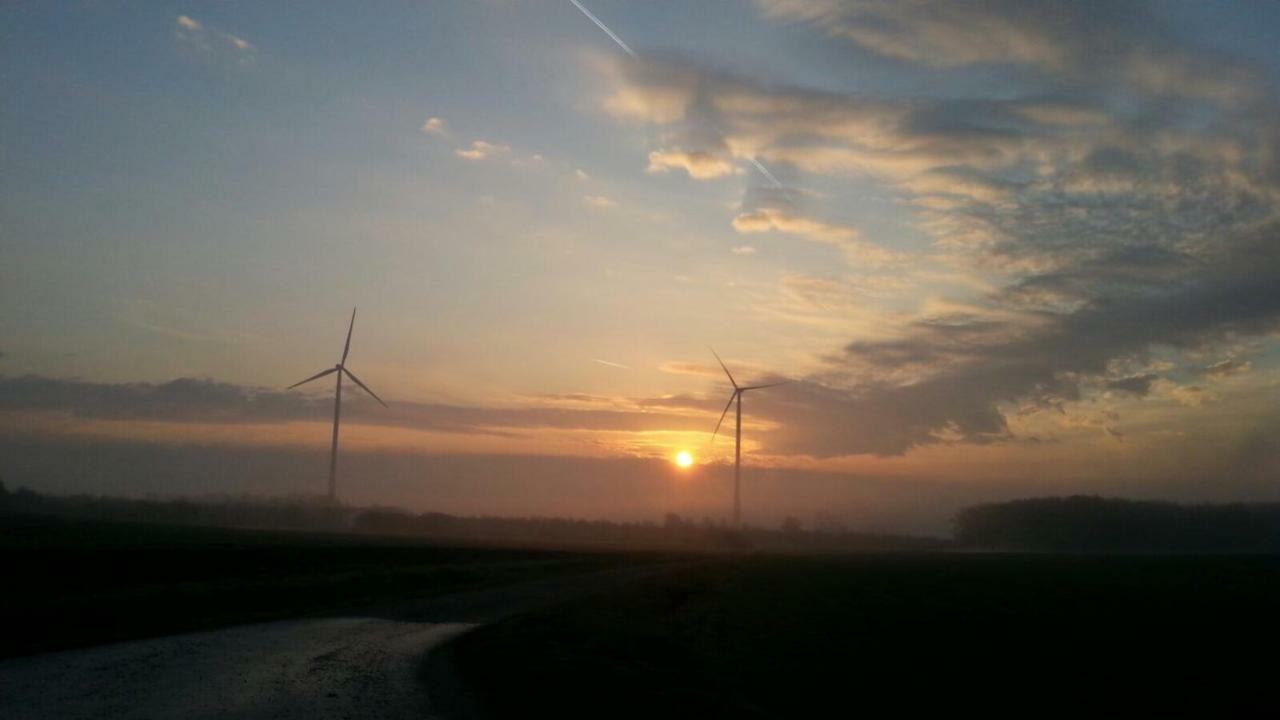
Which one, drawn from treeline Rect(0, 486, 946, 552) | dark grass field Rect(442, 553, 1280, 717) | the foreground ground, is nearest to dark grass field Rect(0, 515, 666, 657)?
the foreground ground

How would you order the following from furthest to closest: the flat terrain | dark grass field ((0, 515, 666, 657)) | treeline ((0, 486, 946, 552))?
treeline ((0, 486, 946, 552)) → dark grass field ((0, 515, 666, 657)) → the flat terrain

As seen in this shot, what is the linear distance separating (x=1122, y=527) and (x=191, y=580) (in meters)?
160

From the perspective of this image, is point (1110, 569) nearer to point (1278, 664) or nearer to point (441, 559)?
point (1278, 664)

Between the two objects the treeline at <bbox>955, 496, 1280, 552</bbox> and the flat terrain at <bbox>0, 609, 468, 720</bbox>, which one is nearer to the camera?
the flat terrain at <bbox>0, 609, 468, 720</bbox>

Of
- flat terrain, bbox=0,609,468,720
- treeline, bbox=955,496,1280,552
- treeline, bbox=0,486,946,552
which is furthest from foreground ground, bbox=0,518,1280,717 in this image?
treeline, bbox=955,496,1280,552

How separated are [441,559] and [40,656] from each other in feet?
142

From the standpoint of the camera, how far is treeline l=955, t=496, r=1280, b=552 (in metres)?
156

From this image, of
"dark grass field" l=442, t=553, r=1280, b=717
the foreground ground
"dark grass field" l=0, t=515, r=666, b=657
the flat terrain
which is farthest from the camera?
"dark grass field" l=0, t=515, r=666, b=657

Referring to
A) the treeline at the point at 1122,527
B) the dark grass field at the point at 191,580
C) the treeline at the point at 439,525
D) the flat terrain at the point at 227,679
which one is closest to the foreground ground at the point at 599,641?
the flat terrain at the point at 227,679

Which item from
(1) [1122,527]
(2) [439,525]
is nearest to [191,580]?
(2) [439,525]

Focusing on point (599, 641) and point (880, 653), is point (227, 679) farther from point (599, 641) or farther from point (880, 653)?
point (880, 653)

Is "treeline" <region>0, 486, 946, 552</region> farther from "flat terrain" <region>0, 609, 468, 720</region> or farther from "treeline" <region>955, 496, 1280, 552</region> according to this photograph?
"flat terrain" <region>0, 609, 468, 720</region>

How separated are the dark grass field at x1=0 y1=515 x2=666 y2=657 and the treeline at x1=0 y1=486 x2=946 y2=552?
5673 cm

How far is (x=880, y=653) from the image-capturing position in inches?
1069
